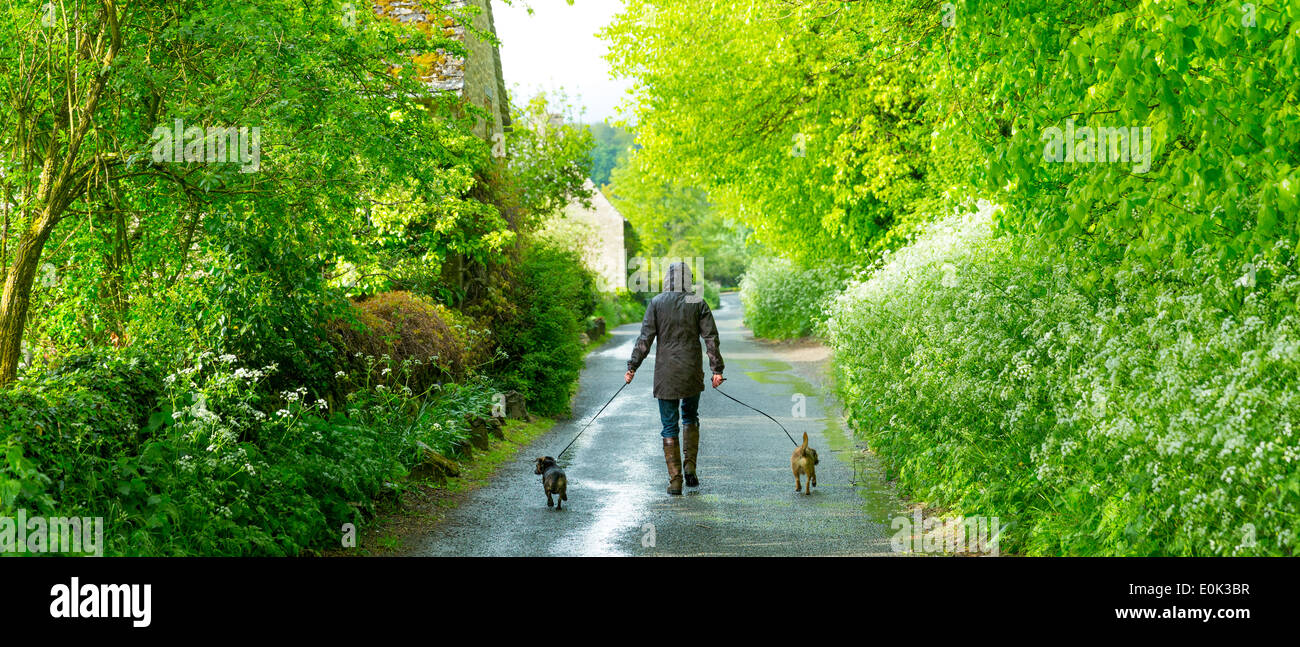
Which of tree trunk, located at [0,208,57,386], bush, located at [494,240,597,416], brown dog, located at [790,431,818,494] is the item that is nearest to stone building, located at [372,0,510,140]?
bush, located at [494,240,597,416]

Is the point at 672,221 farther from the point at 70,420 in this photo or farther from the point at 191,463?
the point at 70,420

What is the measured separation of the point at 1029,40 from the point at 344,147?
17.0ft

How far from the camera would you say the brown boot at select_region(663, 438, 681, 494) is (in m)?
9.05

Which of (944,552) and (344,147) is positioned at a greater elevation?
(344,147)

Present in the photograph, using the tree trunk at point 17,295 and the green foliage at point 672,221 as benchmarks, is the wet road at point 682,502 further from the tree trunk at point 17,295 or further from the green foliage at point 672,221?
the green foliage at point 672,221

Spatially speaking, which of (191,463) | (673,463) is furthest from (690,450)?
(191,463)

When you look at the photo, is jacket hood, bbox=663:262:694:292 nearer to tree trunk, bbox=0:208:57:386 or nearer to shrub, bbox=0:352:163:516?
shrub, bbox=0:352:163:516

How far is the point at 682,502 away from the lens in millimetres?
8672

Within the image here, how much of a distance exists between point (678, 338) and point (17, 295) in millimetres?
5338

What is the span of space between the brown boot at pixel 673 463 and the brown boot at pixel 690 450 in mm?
185

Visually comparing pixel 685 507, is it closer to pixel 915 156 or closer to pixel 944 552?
pixel 944 552

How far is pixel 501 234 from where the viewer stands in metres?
13.5

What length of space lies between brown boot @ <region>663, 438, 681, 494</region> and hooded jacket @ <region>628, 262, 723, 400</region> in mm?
436
